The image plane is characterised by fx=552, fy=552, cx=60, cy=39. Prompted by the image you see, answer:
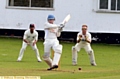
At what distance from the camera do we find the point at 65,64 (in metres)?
23.1

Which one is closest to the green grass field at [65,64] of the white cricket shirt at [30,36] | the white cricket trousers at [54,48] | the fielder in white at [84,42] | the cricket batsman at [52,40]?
the fielder in white at [84,42]

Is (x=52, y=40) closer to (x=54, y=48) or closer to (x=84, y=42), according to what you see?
(x=54, y=48)

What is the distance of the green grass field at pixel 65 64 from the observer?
59.8ft

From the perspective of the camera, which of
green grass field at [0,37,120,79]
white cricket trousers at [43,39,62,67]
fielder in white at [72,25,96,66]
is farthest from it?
fielder in white at [72,25,96,66]

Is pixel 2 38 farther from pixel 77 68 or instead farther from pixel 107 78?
pixel 107 78

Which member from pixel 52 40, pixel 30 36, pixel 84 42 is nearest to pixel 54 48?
pixel 52 40

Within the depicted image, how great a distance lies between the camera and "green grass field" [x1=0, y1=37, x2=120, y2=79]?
1822cm

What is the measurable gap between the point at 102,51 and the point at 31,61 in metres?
7.17

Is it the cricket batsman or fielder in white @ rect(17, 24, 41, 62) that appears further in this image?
fielder in white @ rect(17, 24, 41, 62)

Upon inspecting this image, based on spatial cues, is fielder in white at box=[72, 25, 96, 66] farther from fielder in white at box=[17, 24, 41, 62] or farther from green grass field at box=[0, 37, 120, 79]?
fielder in white at box=[17, 24, 41, 62]

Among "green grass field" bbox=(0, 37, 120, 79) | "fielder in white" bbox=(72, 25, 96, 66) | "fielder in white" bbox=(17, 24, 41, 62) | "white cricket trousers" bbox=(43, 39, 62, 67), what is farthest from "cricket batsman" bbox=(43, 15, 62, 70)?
"fielder in white" bbox=(17, 24, 41, 62)

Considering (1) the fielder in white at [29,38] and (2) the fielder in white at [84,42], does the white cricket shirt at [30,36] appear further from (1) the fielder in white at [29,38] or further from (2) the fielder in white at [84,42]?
(2) the fielder in white at [84,42]

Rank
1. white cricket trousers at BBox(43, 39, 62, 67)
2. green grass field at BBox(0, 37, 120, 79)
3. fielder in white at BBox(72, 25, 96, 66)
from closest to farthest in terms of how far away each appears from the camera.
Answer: green grass field at BBox(0, 37, 120, 79)
white cricket trousers at BBox(43, 39, 62, 67)
fielder in white at BBox(72, 25, 96, 66)

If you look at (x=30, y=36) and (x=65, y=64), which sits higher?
(x=30, y=36)
